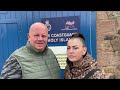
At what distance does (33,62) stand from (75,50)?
28 centimetres

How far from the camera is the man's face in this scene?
1.85 meters

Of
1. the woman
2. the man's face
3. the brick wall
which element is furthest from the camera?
the brick wall

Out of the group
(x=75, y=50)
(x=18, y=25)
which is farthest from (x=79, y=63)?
(x=18, y=25)

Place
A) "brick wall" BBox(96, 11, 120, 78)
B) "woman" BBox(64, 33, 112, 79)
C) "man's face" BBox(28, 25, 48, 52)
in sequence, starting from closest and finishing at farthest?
"woman" BBox(64, 33, 112, 79), "man's face" BBox(28, 25, 48, 52), "brick wall" BBox(96, 11, 120, 78)

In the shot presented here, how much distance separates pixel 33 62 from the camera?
1.81 m

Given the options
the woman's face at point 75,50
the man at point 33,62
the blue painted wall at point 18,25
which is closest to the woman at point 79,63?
the woman's face at point 75,50

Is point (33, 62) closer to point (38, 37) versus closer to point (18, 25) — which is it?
point (38, 37)

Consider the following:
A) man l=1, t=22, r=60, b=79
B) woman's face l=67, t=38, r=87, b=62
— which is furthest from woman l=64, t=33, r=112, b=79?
man l=1, t=22, r=60, b=79

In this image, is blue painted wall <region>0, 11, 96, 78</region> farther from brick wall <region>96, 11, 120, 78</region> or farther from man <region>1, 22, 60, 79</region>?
man <region>1, 22, 60, 79</region>

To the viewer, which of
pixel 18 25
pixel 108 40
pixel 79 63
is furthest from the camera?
pixel 18 25

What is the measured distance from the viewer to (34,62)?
5.94 feet

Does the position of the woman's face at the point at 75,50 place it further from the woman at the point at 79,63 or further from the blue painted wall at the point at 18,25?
the blue painted wall at the point at 18,25

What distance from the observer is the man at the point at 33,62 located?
68.4 inches

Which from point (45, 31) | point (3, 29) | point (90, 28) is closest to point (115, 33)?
point (90, 28)
